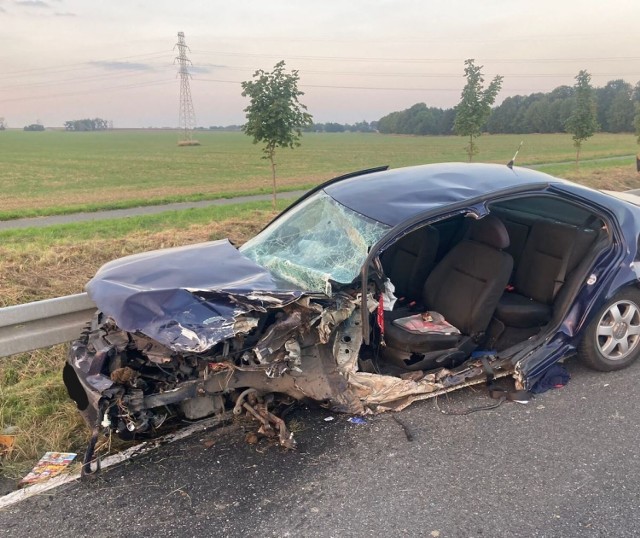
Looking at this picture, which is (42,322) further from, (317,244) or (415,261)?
(415,261)

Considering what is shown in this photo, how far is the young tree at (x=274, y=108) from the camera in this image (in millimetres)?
12102

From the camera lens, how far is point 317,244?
3.95 meters

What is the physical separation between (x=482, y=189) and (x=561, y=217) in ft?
3.85

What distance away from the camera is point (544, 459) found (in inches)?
120

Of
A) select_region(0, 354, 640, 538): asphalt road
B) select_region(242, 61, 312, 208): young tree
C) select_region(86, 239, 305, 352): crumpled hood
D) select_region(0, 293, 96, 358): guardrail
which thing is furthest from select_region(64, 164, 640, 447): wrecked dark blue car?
select_region(242, 61, 312, 208): young tree

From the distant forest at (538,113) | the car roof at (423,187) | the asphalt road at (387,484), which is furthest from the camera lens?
the distant forest at (538,113)

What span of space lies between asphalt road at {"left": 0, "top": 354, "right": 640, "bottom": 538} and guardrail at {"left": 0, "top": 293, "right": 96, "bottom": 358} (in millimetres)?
1405

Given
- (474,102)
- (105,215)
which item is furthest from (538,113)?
(105,215)

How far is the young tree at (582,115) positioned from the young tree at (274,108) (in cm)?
1446

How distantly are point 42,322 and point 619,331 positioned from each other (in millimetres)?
4303

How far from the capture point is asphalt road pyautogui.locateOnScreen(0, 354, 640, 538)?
8.47 ft

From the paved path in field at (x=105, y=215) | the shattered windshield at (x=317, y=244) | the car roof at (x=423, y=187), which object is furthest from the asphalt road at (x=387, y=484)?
the paved path in field at (x=105, y=215)

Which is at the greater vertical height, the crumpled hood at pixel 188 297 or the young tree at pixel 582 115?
the young tree at pixel 582 115

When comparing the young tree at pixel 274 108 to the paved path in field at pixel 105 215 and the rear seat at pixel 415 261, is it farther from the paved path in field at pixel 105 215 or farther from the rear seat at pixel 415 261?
the rear seat at pixel 415 261
